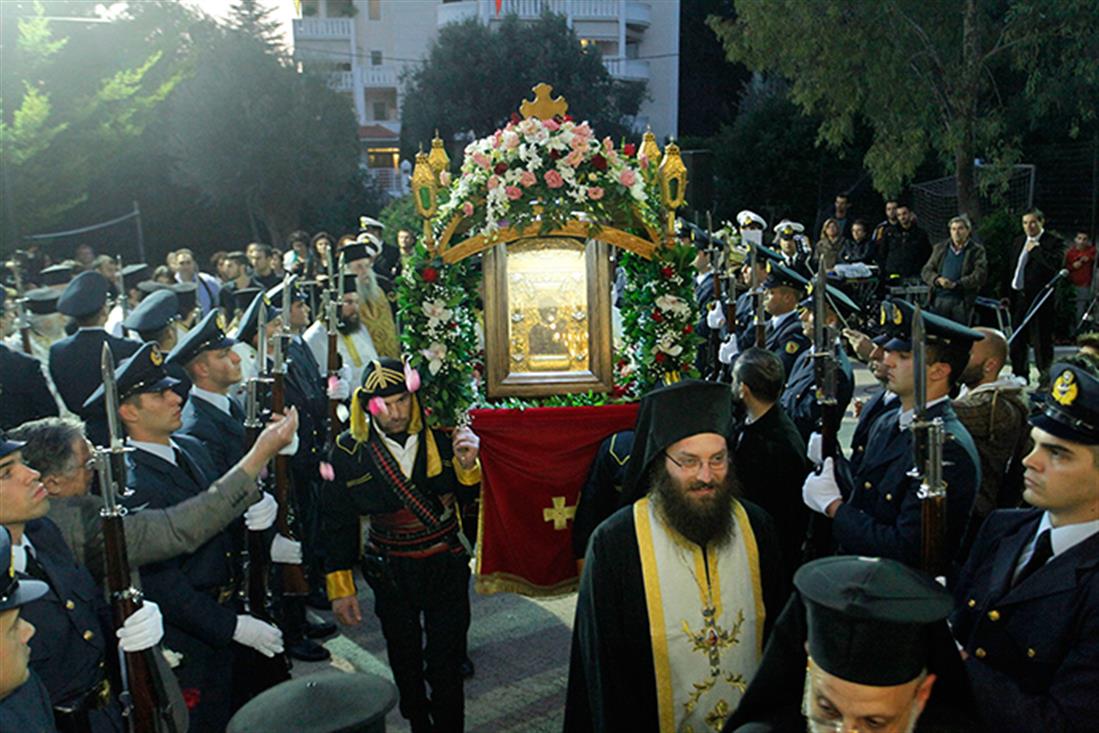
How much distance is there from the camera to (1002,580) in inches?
125

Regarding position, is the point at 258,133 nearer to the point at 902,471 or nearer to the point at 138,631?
the point at 138,631

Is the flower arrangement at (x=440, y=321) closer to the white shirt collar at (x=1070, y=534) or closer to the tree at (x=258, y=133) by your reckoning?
the white shirt collar at (x=1070, y=534)

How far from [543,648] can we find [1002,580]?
3662mm

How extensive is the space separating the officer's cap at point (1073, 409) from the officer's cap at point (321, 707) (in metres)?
2.32

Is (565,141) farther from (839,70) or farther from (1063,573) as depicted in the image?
(839,70)

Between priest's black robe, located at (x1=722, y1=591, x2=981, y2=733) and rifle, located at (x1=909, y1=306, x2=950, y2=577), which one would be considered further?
rifle, located at (x1=909, y1=306, x2=950, y2=577)

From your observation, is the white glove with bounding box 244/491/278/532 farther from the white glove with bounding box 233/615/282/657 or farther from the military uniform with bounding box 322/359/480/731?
the white glove with bounding box 233/615/282/657

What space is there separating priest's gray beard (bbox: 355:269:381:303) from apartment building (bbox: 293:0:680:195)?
97.4 ft

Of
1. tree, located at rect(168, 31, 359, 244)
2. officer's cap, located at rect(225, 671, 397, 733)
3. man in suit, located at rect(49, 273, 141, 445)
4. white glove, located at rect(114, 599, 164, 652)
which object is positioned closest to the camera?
officer's cap, located at rect(225, 671, 397, 733)

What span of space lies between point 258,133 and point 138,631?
89.1 feet

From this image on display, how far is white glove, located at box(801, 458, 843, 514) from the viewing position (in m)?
4.51

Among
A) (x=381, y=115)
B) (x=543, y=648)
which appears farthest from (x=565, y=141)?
(x=381, y=115)

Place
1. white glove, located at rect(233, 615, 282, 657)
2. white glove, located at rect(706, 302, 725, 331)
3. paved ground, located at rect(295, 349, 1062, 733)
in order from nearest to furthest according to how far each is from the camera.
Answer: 1. white glove, located at rect(233, 615, 282, 657)
2. paved ground, located at rect(295, 349, 1062, 733)
3. white glove, located at rect(706, 302, 725, 331)

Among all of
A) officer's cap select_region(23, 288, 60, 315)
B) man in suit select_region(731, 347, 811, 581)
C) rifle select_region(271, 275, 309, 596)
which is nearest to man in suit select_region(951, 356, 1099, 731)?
man in suit select_region(731, 347, 811, 581)
